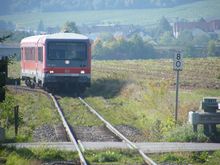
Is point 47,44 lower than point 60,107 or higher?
higher

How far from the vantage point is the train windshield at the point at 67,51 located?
116ft

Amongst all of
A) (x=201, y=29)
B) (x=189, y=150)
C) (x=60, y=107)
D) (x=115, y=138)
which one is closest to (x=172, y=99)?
(x=60, y=107)

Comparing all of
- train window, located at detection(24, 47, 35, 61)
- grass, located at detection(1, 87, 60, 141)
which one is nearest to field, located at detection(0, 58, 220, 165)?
grass, located at detection(1, 87, 60, 141)

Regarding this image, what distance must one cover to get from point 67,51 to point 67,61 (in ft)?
1.84

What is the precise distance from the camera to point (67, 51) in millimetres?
35500

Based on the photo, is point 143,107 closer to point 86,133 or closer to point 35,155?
point 86,133

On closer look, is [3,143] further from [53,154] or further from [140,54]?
[140,54]

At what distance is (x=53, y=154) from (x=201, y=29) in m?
178

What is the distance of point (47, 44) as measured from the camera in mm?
35094

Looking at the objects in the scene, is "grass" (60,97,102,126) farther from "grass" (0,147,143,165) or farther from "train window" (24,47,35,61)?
"train window" (24,47,35,61)

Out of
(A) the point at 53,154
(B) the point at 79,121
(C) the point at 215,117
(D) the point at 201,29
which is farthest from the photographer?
(D) the point at 201,29

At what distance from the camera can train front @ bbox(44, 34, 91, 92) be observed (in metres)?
35.0

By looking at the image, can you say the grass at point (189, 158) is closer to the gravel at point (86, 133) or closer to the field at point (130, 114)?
the field at point (130, 114)

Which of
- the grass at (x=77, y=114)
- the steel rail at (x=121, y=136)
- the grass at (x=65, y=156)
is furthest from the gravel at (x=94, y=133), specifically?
the grass at (x=65, y=156)
